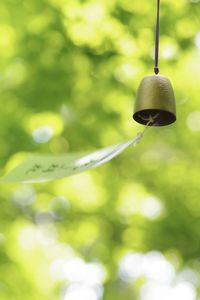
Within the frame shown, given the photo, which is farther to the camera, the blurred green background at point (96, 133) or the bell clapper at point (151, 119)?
the blurred green background at point (96, 133)

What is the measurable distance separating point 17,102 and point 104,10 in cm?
49

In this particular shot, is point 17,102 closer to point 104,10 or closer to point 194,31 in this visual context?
point 104,10

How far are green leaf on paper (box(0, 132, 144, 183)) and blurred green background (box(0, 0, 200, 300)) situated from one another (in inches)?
53.6

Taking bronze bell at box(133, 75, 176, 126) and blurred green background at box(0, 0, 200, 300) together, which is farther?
blurred green background at box(0, 0, 200, 300)

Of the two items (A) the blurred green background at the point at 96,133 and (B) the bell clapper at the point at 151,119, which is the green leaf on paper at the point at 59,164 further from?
(A) the blurred green background at the point at 96,133

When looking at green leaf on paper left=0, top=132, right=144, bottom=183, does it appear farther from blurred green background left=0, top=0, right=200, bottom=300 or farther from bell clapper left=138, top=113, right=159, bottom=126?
blurred green background left=0, top=0, right=200, bottom=300

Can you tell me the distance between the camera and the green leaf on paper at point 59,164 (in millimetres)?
814

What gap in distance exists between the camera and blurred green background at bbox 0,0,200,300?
2.21 metres

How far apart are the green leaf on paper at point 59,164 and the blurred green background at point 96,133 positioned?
53.6 inches

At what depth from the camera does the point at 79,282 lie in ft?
10.4

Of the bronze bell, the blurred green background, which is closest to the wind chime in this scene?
the bronze bell

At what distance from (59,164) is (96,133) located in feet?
4.65

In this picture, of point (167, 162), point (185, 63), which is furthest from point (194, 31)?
point (167, 162)

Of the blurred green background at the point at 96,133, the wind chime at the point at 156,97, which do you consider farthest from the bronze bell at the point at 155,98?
the blurred green background at the point at 96,133
